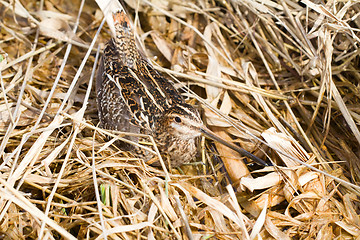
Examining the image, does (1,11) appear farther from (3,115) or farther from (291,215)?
(291,215)

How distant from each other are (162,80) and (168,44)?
754 millimetres

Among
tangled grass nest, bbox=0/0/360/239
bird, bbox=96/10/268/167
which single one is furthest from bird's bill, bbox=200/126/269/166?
tangled grass nest, bbox=0/0/360/239

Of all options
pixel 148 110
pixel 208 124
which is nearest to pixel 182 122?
pixel 148 110

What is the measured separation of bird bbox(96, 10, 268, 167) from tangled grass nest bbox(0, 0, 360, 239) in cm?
16

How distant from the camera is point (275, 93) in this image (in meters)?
3.64

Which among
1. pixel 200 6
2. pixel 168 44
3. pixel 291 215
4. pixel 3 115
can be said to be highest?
pixel 200 6

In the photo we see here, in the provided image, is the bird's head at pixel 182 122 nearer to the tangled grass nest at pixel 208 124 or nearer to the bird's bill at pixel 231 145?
the bird's bill at pixel 231 145

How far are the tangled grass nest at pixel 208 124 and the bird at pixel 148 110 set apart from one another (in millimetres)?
157

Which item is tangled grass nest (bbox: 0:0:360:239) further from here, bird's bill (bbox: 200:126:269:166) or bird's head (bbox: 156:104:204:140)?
bird's head (bbox: 156:104:204:140)

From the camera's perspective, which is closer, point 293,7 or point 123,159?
point 123,159

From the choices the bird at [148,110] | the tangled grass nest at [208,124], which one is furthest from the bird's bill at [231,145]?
the tangled grass nest at [208,124]

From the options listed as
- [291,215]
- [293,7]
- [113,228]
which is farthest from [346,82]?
[113,228]

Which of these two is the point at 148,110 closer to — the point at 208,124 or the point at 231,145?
the point at 208,124

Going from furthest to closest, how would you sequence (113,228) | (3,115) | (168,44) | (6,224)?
(168,44) → (3,115) → (6,224) → (113,228)
